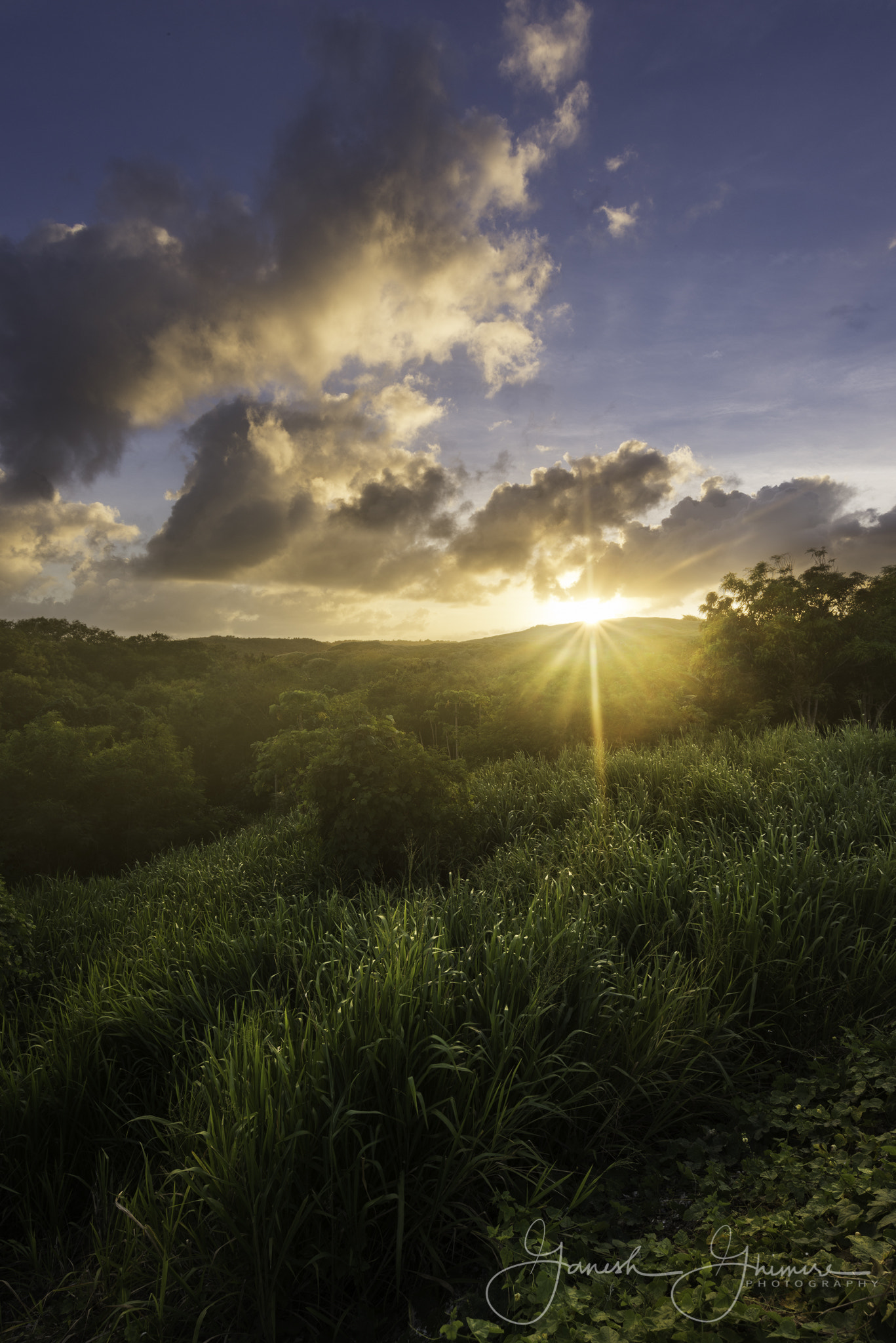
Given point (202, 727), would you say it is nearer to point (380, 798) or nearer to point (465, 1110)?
point (380, 798)

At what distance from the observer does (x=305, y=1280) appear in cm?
204

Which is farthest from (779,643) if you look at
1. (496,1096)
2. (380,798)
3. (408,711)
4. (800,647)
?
(496,1096)

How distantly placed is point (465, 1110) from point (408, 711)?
25.5 metres

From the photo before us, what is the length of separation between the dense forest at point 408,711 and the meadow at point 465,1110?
5.75m

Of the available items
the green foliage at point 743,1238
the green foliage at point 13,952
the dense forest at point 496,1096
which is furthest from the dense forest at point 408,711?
the green foliage at point 743,1238

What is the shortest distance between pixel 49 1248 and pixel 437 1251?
5.83ft

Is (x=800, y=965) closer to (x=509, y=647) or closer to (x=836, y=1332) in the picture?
(x=836, y=1332)

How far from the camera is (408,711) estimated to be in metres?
27.8

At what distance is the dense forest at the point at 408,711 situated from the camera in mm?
18562

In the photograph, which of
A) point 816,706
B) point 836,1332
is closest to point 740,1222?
point 836,1332

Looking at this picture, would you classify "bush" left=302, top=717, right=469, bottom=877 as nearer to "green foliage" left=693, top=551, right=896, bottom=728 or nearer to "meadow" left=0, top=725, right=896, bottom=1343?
"meadow" left=0, top=725, right=896, bottom=1343

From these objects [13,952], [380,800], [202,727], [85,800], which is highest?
[380,800]

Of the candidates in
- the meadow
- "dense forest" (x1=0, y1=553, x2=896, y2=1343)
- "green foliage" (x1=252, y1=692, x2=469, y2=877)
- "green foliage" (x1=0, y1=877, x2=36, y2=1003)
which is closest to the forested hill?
"green foliage" (x1=252, y1=692, x2=469, y2=877)

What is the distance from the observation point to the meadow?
198 cm
